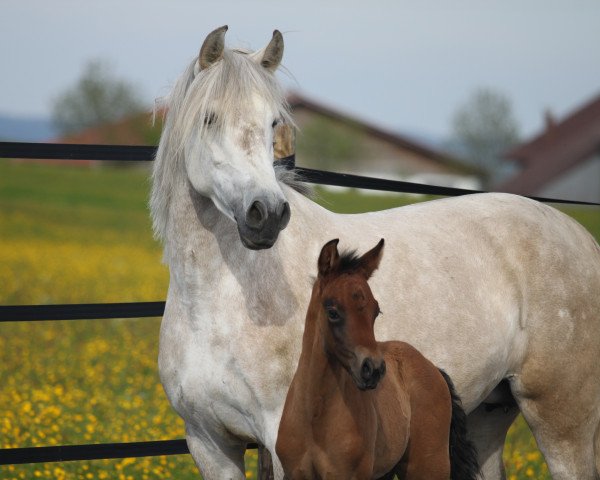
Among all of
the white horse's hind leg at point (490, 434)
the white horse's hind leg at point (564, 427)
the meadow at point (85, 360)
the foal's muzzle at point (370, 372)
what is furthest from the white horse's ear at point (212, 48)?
the white horse's hind leg at point (490, 434)

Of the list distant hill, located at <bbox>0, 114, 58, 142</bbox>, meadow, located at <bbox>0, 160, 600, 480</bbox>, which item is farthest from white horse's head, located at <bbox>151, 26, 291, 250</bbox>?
distant hill, located at <bbox>0, 114, 58, 142</bbox>

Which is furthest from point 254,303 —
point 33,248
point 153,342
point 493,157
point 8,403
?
point 493,157

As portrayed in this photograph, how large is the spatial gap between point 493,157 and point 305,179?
3227 inches

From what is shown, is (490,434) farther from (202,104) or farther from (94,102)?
(94,102)

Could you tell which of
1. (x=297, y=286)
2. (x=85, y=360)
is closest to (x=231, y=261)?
(x=297, y=286)

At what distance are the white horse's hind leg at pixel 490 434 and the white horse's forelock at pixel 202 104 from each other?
6.87 feet

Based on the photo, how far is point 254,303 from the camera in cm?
400

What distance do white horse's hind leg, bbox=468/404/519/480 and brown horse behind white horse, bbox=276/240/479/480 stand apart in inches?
46.9

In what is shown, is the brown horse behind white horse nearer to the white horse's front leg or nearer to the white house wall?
the white horse's front leg

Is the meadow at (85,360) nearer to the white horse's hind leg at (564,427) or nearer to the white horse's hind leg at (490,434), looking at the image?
the white horse's hind leg at (490,434)

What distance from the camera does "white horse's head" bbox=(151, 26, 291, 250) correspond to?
12.1 ft

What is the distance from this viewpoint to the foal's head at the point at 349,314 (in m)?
3.40

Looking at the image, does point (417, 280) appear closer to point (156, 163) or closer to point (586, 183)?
point (156, 163)

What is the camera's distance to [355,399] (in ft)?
12.2
